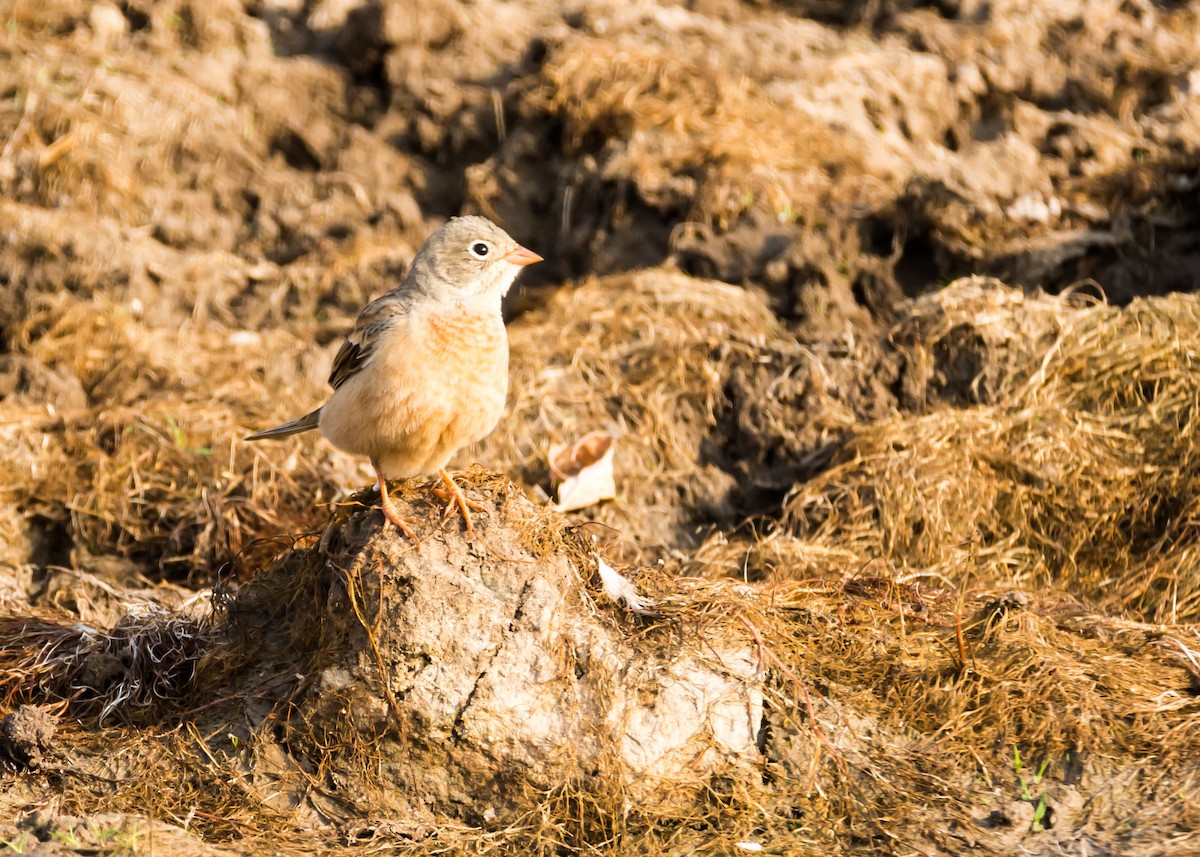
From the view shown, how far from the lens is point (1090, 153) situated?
893 centimetres

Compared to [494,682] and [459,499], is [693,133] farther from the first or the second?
[494,682]

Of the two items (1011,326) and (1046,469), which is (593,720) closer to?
(1046,469)

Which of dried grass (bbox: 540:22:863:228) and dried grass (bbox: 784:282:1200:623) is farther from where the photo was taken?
dried grass (bbox: 540:22:863:228)

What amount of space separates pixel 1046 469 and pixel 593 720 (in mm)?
2953

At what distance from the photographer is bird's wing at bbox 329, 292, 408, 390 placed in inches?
205

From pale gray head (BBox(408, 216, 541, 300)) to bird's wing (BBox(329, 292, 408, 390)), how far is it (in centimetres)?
12

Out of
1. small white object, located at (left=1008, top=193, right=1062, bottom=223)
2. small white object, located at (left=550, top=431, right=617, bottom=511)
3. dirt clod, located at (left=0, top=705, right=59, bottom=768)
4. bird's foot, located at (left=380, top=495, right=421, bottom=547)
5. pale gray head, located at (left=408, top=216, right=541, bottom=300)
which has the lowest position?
small white object, located at (left=550, top=431, right=617, bottom=511)

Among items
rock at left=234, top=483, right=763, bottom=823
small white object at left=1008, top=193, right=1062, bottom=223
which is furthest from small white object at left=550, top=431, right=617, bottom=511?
small white object at left=1008, top=193, right=1062, bottom=223

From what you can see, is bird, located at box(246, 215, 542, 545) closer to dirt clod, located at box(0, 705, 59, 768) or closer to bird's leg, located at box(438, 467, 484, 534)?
bird's leg, located at box(438, 467, 484, 534)

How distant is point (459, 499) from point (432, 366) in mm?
507

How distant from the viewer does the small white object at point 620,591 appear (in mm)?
5055

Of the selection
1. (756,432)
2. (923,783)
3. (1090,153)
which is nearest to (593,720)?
(923,783)

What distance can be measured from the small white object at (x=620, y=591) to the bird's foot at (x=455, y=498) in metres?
0.52

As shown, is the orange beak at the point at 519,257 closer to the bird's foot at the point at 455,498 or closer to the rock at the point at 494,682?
the bird's foot at the point at 455,498
